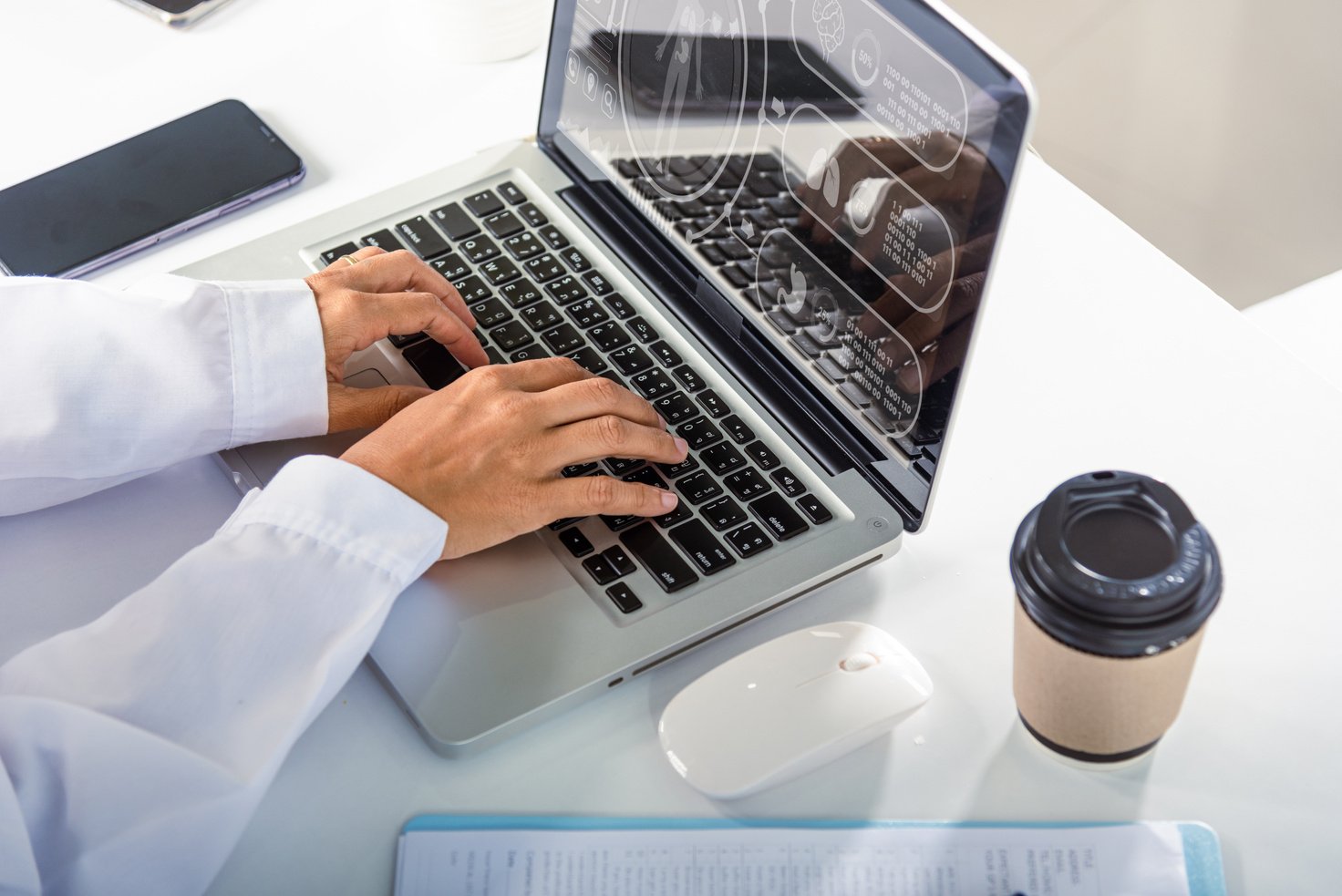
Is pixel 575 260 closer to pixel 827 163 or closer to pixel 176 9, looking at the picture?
pixel 827 163

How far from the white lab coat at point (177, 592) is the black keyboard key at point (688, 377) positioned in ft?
0.68

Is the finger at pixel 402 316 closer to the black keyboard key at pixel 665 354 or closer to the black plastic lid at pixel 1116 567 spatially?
the black keyboard key at pixel 665 354

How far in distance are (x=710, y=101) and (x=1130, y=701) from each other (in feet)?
1.48

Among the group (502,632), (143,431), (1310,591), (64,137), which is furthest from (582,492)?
(64,137)

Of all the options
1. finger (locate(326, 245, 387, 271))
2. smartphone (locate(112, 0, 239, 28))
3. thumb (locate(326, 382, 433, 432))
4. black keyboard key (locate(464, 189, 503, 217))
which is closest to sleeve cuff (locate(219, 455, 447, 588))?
thumb (locate(326, 382, 433, 432))

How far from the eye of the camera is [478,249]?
914mm

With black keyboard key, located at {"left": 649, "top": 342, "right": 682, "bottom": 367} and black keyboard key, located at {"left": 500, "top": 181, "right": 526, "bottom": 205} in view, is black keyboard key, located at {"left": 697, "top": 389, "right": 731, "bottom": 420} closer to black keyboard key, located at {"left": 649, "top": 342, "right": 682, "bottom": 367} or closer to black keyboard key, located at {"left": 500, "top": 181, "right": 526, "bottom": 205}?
black keyboard key, located at {"left": 649, "top": 342, "right": 682, "bottom": 367}

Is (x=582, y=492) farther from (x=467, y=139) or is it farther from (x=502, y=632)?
(x=467, y=139)

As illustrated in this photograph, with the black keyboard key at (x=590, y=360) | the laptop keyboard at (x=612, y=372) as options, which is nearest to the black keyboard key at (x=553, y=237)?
the laptop keyboard at (x=612, y=372)

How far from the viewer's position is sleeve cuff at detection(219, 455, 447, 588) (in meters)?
0.67

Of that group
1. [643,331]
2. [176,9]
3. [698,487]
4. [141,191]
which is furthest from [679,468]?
[176,9]

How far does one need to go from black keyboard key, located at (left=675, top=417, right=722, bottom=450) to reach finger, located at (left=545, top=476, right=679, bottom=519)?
2.7 inches

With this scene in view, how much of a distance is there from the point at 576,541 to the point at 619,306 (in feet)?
0.68

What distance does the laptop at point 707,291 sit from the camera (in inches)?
26.0
